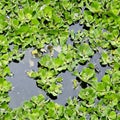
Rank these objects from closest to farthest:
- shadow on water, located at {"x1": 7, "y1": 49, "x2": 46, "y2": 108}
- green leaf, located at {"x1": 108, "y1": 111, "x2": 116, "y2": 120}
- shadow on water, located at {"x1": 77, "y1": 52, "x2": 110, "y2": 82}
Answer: green leaf, located at {"x1": 108, "y1": 111, "x2": 116, "y2": 120}
shadow on water, located at {"x1": 7, "y1": 49, "x2": 46, "y2": 108}
shadow on water, located at {"x1": 77, "y1": 52, "x2": 110, "y2": 82}

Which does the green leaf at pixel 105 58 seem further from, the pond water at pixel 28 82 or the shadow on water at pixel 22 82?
the shadow on water at pixel 22 82

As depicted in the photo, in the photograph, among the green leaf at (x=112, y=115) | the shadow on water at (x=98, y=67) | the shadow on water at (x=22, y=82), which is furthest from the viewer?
the shadow on water at (x=98, y=67)

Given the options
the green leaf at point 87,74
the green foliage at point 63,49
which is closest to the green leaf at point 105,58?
the green foliage at point 63,49

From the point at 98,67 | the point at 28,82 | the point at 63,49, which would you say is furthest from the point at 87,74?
the point at 28,82

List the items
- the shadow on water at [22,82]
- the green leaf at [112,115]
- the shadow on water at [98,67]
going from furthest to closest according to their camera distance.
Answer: the shadow on water at [98,67]
the shadow on water at [22,82]
the green leaf at [112,115]

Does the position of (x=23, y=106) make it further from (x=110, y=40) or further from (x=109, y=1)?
(x=109, y=1)

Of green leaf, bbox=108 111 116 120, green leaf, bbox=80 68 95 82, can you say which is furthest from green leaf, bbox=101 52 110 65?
green leaf, bbox=108 111 116 120

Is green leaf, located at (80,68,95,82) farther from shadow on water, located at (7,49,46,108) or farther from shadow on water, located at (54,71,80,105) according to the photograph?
shadow on water, located at (7,49,46,108)

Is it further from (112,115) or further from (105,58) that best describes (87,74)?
(112,115)
